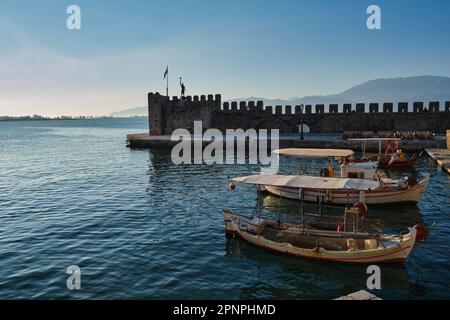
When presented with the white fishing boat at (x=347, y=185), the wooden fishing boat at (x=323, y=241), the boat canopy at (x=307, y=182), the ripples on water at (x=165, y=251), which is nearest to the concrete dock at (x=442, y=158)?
the ripples on water at (x=165, y=251)

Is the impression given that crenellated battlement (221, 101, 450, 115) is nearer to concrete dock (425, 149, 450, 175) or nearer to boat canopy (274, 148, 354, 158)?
concrete dock (425, 149, 450, 175)

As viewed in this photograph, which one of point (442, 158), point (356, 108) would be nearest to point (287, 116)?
point (356, 108)

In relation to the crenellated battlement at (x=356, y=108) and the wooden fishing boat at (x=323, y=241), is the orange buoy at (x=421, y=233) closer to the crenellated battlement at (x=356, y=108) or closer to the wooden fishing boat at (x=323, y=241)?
the wooden fishing boat at (x=323, y=241)

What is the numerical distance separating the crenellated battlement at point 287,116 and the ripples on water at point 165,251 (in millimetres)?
18409

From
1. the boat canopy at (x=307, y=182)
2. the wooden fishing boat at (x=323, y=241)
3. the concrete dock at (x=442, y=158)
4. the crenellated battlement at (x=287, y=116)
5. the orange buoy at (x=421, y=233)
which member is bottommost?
the wooden fishing boat at (x=323, y=241)

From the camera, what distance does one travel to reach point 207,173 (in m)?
26.8

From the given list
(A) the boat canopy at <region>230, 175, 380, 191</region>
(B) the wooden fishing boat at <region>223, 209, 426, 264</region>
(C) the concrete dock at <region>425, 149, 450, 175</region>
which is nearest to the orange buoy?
(B) the wooden fishing boat at <region>223, 209, 426, 264</region>

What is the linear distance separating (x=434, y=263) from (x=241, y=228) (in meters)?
5.85

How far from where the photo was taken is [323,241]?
1198cm

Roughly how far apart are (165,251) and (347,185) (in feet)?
21.2

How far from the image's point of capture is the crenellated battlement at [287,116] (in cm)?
3950

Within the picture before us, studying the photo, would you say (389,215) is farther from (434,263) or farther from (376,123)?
(376,123)

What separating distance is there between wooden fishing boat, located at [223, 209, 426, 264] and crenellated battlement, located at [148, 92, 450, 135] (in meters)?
29.1
